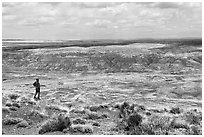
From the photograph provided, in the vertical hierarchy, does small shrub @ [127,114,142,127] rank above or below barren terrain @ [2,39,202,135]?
above

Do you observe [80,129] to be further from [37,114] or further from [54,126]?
[37,114]

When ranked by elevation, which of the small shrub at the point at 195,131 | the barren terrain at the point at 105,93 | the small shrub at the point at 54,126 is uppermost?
the small shrub at the point at 54,126

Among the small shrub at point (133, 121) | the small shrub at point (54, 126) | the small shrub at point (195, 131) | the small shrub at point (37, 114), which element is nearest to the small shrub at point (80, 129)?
the small shrub at point (54, 126)

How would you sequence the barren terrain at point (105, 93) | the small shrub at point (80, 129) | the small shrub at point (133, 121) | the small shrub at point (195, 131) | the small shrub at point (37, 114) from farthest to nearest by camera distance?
1. the small shrub at point (37, 114)
2. the barren terrain at point (105, 93)
3. the small shrub at point (133, 121)
4. the small shrub at point (80, 129)
5. the small shrub at point (195, 131)

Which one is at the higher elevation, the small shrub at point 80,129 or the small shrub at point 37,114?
the small shrub at point 80,129

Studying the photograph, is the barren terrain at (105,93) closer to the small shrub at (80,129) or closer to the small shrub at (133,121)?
the small shrub at (80,129)

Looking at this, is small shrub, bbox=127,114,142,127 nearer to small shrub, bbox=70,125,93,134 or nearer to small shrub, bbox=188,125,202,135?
small shrub, bbox=70,125,93,134

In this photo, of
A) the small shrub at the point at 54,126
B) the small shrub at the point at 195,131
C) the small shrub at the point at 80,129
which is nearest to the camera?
the small shrub at the point at 195,131

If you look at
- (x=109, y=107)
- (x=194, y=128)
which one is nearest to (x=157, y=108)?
(x=109, y=107)

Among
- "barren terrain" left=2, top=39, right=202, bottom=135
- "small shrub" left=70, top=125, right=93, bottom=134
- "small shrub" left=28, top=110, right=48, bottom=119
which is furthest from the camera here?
"small shrub" left=28, top=110, right=48, bottom=119

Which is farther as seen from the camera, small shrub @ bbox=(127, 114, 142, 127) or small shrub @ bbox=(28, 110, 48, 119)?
small shrub @ bbox=(28, 110, 48, 119)

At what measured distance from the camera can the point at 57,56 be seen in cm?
5716

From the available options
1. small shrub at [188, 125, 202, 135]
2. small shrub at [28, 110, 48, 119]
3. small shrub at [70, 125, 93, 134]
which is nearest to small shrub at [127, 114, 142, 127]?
small shrub at [70, 125, 93, 134]

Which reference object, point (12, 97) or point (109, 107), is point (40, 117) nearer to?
point (109, 107)
